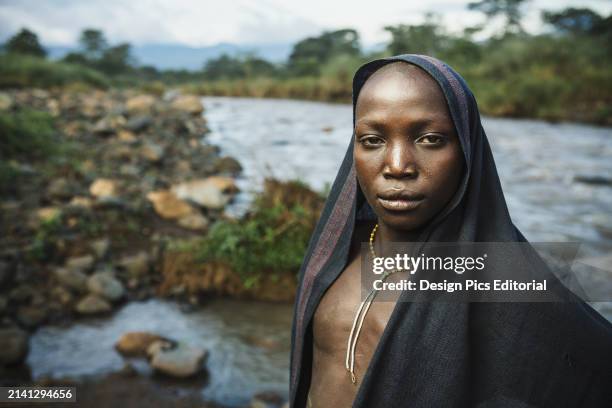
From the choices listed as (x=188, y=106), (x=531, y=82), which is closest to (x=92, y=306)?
(x=188, y=106)

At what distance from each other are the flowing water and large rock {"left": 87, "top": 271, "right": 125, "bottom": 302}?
17 cm

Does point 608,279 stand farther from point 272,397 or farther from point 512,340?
point 272,397

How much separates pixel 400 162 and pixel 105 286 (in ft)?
12.4

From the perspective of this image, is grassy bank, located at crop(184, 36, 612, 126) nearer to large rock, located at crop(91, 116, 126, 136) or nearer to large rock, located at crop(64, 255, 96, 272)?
large rock, located at crop(91, 116, 126, 136)

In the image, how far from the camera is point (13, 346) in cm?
336

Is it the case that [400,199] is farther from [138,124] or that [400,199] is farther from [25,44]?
[25,44]

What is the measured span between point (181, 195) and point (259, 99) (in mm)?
22684

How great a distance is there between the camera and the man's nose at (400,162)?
123 cm

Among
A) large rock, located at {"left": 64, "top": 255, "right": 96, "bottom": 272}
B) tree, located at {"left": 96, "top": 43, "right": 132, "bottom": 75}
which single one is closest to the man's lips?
large rock, located at {"left": 64, "top": 255, "right": 96, "bottom": 272}

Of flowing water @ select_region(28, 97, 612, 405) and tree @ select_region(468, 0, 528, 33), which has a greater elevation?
tree @ select_region(468, 0, 528, 33)

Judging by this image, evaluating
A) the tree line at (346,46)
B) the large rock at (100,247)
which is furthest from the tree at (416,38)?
the large rock at (100,247)

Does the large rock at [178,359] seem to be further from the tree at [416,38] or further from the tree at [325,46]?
the tree at [325,46]

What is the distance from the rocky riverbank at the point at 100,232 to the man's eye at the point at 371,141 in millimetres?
2552

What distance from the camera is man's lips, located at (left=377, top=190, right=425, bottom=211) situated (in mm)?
1252
